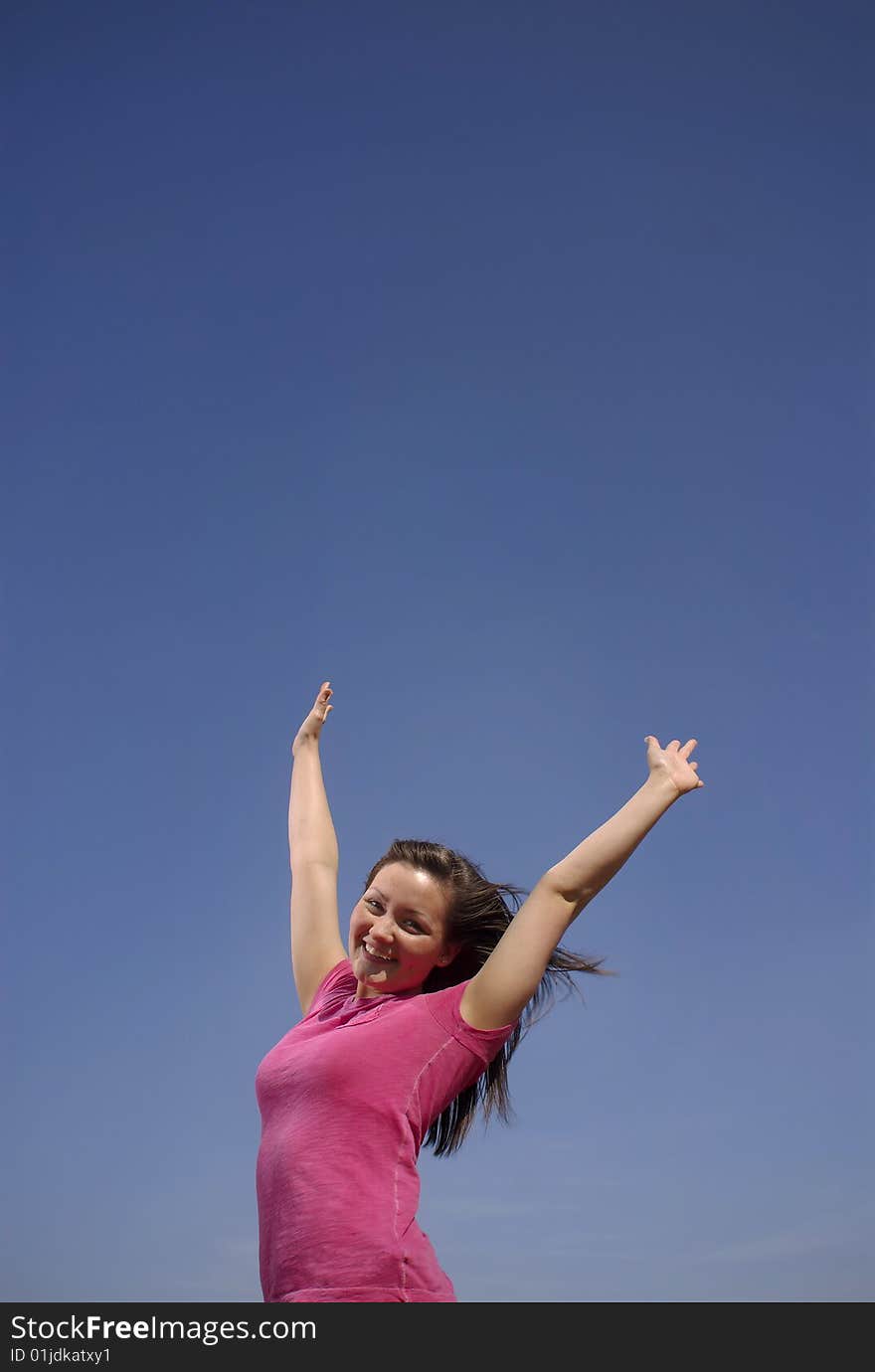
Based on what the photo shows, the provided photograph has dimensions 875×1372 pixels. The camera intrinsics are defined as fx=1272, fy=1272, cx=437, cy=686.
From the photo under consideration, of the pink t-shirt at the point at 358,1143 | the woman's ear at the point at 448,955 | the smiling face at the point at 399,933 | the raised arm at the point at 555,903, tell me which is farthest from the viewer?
the woman's ear at the point at 448,955

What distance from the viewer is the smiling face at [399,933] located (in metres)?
4.20

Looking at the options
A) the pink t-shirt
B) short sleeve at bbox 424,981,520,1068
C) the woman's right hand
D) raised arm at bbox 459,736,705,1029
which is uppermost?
the woman's right hand

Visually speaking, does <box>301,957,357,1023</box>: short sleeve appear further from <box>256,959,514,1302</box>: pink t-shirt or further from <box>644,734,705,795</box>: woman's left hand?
<box>644,734,705,795</box>: woman's left hand

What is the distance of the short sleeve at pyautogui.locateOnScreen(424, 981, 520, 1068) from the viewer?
393 cm

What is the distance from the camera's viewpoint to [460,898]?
4.35 metres

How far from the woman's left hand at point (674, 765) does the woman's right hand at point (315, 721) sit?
5.13ft

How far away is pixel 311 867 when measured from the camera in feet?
15.9

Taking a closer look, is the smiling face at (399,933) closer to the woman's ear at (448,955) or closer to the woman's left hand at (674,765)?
the woman's ear at (448,955)

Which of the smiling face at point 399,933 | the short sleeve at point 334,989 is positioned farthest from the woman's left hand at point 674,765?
the short sleeve at point 334,989

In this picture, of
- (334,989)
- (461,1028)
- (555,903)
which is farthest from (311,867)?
(555,903)

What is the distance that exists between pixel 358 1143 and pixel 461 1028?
18.5 inches

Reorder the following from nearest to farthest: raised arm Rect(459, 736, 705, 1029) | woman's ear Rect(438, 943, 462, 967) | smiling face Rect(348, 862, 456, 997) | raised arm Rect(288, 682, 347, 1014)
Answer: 1. raised arm Rect(459, 736, 705, 1029)
2. smiling face Rect(348, 862, 456, 997)
3. woman's ear Rect(438, 943, 462, 967)
4. raised arm Rect(288, 682, 347, 1014)

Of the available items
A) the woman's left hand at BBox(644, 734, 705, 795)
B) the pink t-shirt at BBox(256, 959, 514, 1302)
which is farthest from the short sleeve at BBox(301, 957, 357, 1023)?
the woman's left hand at BBox(644, 734, 705, 795)
